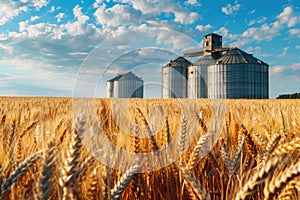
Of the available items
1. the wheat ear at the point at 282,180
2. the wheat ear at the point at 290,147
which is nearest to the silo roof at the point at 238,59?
the wheat ear at the point at 290,147

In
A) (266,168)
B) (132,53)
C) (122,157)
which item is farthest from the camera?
(132,53)

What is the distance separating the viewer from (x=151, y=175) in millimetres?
1048

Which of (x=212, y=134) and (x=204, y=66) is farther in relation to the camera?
(x=204, y=66)

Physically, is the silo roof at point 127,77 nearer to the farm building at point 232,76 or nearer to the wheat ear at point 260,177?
the wheat ear at point 260,177

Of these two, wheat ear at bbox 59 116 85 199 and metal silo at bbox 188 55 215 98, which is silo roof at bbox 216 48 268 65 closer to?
metal silo at bbox 188 55 215 98

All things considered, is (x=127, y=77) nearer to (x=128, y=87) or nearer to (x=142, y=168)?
(x=128, y=87)

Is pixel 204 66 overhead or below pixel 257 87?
overhead

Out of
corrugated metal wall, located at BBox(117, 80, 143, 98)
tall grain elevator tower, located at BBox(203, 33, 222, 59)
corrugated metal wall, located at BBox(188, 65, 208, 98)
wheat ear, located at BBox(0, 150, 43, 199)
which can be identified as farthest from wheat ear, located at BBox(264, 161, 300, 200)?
tall grain elevator tower, located at BBox(203, 33, 222, 59)

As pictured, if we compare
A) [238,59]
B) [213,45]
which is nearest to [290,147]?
[238,59]

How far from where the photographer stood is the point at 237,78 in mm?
23609

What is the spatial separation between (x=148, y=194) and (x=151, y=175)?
120 mm

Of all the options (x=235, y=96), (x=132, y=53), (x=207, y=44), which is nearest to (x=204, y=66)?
(x=235, y=96)

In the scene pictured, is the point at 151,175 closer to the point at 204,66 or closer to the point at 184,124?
the point at 184,124

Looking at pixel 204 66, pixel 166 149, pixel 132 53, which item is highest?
pixel 204 66
